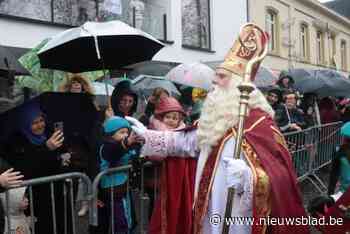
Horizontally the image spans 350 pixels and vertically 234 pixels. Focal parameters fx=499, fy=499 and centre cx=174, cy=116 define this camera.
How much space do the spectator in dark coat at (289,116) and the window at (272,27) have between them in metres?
12.9

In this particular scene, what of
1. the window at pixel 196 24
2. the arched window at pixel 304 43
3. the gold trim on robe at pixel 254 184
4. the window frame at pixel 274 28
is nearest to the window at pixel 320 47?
the arched window at pixel 304 43

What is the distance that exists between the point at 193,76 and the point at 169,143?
14.0ft

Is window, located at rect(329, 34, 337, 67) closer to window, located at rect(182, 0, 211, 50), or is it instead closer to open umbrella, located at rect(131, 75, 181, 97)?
window, located at rect(182, 0, 211, 50)

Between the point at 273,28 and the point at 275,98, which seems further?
the point at 273,28

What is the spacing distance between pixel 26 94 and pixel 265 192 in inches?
139

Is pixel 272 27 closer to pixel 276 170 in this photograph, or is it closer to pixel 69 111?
pixel 69 111

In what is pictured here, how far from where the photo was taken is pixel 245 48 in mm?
3111

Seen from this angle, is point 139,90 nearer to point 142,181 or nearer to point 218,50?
point 142,181

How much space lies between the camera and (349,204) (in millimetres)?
3320

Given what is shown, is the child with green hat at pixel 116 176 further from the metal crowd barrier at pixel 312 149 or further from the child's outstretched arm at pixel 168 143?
the metal crowd barrier at pixel 312 149

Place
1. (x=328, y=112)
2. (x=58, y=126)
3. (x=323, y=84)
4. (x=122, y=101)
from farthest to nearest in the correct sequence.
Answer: (x=328, y=112) → (x=323, y=84) → (x=122, y=101) → (x=58, y=126)

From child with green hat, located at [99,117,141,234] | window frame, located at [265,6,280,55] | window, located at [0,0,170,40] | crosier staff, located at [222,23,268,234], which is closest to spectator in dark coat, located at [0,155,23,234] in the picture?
child with green hat, located at [99,117,141,234]

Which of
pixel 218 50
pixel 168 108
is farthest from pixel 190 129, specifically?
pixel 218 50

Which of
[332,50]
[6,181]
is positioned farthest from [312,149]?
[332,50]
